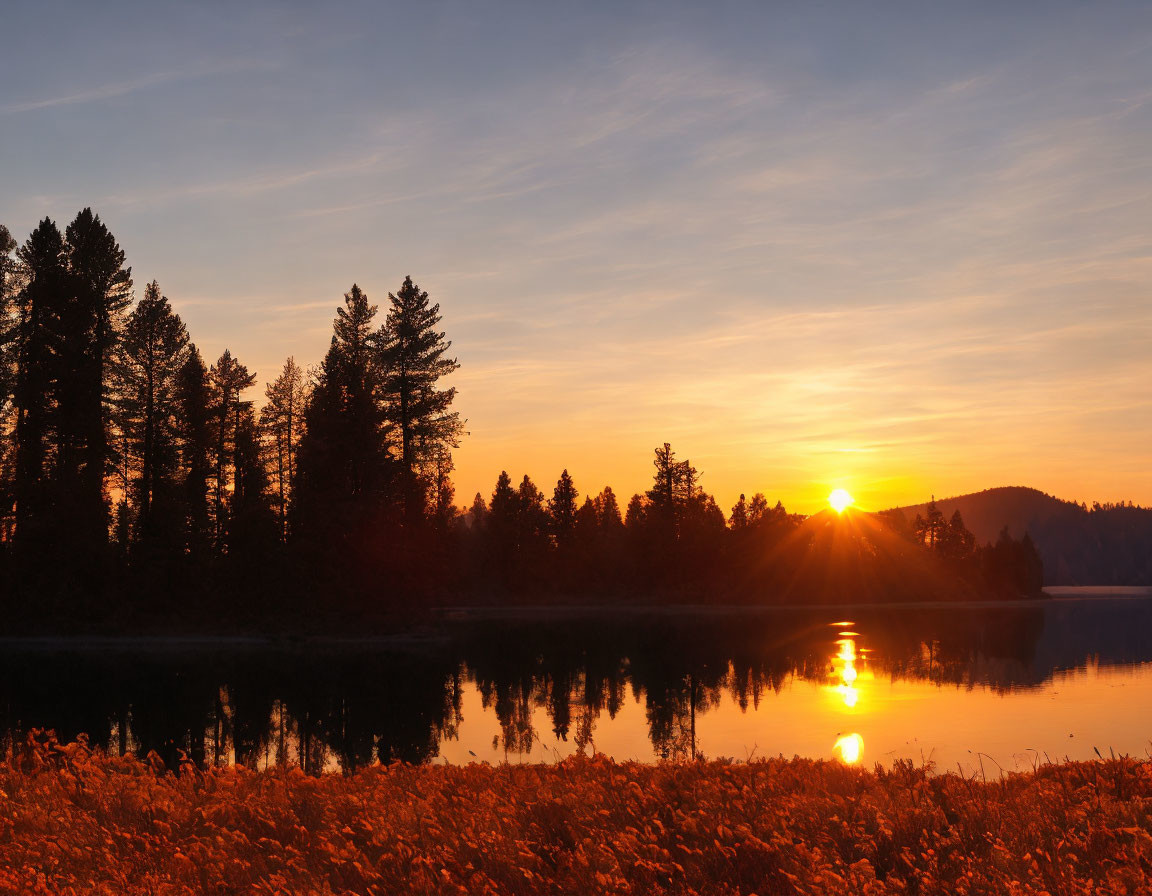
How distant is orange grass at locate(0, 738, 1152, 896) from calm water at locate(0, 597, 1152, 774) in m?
8.15

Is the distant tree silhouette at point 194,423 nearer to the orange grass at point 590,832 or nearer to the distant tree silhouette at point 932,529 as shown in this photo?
the orange grass at point 590,832

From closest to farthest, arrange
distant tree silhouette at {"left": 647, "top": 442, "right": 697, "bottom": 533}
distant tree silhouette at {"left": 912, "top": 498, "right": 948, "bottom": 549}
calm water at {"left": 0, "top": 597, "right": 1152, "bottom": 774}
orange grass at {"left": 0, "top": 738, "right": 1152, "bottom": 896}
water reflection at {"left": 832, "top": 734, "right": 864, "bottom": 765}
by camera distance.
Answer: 1. orange grass at {"left": 0, "top": 738, "right": 1152, "bottom": 896}
2. water reflection at {"left": 832, "top": 734, "right": 864, "bottom": 765}
3. calm water at {"left": 0, "top": 597, "right": 1152, "bottom": 774}
4. distant tree silhouette at {"left": 647, "top": 442, "right": 697, "bottom": 533}
5. distant tree silhouette at {"left": 912, "top": 498, "right": 948, "bottom": 549}

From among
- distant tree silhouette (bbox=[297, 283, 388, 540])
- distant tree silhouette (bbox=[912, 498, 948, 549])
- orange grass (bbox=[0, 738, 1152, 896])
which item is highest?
distant tree silhouette (bbox=[297, 283, 388, 540])

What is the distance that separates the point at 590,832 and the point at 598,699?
76.7ft

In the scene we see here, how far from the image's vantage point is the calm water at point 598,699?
23.3 metres

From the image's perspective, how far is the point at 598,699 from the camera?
32250mm

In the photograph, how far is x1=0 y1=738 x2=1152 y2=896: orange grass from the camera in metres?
8.12

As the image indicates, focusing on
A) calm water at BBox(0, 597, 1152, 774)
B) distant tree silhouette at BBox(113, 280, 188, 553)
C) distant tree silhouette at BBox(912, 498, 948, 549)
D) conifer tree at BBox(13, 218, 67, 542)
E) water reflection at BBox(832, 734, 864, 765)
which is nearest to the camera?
water reflection at BBox(832, 734, 864, 765)

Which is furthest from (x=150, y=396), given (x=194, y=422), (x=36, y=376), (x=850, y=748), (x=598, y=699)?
(x=850, y=748)

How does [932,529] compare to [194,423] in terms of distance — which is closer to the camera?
[194,423]

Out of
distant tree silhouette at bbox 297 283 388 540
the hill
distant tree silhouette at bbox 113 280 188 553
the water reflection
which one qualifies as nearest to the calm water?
the water reflection

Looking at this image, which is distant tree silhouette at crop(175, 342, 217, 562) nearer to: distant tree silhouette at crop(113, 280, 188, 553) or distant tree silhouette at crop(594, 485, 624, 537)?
distant tree silhouette at crop(113, 280, 188, 553)

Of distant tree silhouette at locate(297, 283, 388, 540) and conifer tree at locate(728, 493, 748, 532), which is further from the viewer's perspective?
conifer tree at locate(728, 493, 748, 532)

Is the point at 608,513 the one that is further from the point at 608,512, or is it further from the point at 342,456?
the point at 342,456
